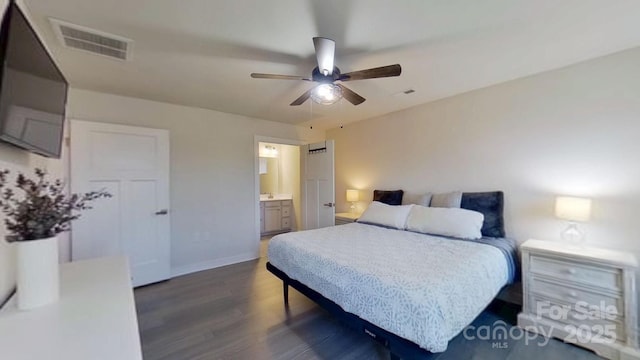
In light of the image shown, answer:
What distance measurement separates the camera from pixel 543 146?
2611mm

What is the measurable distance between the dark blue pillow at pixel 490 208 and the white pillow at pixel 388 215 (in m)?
0.70

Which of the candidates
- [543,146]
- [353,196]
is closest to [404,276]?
[543,146]

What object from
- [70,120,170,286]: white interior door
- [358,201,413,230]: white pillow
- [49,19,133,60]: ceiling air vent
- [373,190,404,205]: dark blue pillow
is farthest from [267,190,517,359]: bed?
[49,19,133,60]: ceiling air vent

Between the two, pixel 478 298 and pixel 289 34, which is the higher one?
pixel 289 34

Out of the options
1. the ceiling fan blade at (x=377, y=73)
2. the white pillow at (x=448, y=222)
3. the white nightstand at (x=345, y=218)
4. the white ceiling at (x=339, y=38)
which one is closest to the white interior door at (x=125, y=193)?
the white ceiling at (x=339, y=38)

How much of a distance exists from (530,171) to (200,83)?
370 cm

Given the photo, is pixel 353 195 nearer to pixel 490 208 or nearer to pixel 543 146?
pixel 490 208

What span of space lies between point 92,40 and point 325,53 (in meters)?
1.82

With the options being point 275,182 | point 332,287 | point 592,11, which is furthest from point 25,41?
point 275,182

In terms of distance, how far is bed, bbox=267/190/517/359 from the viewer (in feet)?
4.71

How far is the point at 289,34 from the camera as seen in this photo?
1.92m

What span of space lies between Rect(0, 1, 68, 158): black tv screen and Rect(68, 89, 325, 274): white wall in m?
1.94

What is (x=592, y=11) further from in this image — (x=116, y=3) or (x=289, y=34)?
(x=116, y=3)

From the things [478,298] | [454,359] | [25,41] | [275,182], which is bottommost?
[454,359]
